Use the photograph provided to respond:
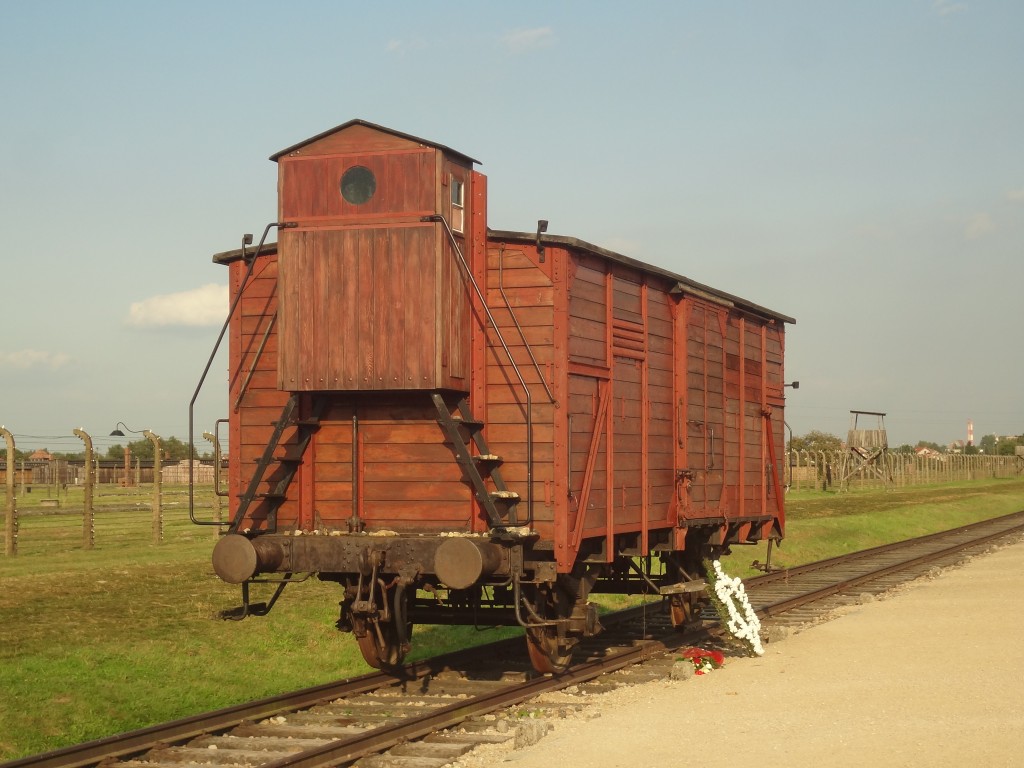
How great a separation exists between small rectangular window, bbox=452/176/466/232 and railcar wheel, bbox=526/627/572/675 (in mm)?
3611

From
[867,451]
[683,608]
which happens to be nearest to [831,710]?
[683,608]

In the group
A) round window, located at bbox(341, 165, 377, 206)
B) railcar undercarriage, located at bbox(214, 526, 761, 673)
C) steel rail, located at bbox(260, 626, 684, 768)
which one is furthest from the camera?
round window, located at bbox(341, 165, 377, 206)

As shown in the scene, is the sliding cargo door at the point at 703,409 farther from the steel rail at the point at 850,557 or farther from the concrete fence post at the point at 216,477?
the concrete fence post at the point at 216,477

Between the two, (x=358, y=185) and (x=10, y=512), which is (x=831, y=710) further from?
(x=10, y=512)

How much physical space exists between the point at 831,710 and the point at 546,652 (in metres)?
2.53

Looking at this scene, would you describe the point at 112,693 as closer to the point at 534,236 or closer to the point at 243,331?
the point at 243,331

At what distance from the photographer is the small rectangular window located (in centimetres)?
1065

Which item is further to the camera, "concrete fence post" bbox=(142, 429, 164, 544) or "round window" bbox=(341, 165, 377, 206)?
"concrete fence post" bbox=(142, 429, 164, 544)

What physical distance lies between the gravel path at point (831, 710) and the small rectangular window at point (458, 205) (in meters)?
4.29

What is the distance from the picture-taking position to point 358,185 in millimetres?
10664

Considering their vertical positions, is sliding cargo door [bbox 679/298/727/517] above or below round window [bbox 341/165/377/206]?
below

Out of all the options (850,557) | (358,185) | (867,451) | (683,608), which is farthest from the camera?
(867,451)

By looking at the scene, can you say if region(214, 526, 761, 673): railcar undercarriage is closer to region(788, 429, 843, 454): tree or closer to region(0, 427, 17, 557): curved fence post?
region(0, 427, 17, 557): curved fence post

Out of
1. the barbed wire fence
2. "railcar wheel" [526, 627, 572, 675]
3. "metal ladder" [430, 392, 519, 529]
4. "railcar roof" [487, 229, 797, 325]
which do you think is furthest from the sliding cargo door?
the barbed wire fence
